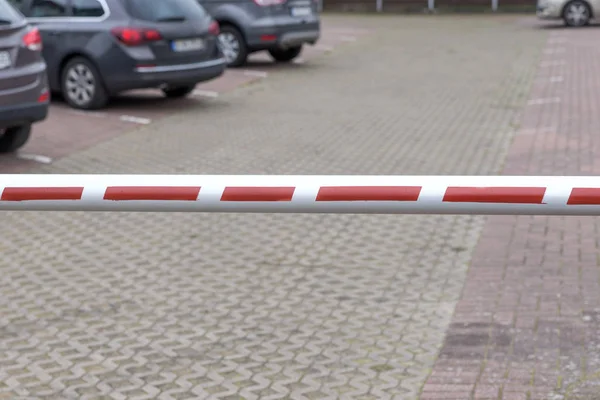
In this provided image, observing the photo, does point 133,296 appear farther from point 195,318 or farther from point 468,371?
point 468,371

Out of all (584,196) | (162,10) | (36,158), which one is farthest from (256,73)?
(584,196)

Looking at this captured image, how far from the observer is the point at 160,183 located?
3.97 m

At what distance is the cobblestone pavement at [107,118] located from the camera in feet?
38.9

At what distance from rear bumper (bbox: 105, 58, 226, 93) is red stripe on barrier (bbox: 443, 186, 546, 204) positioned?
11.2 meters

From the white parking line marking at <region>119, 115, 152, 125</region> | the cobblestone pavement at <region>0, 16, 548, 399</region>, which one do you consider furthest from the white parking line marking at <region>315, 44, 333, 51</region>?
the cobblestone pavement at <region>0, 16, 548, 399</region>

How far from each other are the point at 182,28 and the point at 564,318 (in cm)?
980

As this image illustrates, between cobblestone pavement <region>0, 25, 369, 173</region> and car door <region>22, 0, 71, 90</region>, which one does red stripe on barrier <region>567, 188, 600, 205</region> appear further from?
car door <region>22, 0, 71, 90</region>

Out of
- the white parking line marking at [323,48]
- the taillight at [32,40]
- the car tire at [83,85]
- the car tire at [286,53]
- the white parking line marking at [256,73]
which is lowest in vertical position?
the white parking line marking at [323,48]

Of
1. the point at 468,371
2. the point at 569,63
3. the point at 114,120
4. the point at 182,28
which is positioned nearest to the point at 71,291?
the point at 468,371

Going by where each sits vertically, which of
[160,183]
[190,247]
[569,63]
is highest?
[160,183]

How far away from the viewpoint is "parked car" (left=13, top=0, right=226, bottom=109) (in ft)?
48.2

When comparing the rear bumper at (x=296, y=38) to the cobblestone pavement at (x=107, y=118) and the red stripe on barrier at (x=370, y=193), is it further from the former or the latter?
the red stripe on barrier at (x=370, y=193)

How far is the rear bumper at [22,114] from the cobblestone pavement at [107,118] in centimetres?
45

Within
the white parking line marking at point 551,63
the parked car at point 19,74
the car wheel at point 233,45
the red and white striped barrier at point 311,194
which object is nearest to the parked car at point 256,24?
the car wheel at point 233,45
